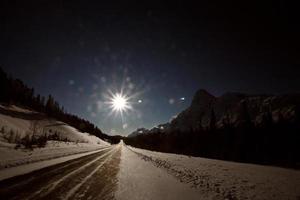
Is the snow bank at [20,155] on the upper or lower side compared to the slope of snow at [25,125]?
lower

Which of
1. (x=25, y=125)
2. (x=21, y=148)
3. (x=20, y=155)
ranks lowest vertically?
(x=20, y=155)

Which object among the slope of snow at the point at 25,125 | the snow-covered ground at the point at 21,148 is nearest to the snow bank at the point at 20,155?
the snow-covered ground at the point at 21,148

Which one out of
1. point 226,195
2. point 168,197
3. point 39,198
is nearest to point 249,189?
point 226,195

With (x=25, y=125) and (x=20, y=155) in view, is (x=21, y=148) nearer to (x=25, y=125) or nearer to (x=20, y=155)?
(x=20, y=155)

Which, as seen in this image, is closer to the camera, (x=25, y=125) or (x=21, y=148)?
(x=21, y=148)

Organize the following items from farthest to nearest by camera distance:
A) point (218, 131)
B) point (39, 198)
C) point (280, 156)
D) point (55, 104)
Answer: point (55, 104), point (218, 131), point (280, 156), point (39, 198)

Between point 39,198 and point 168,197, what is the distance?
4542 millimetres

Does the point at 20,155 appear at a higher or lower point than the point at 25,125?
lower

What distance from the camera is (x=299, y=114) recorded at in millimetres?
71562

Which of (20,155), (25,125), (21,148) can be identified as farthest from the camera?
(25,125)

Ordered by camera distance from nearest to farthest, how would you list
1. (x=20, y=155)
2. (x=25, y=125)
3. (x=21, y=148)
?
(x=20, y=155) < (x=21, y=148) < (x=25, y=125)

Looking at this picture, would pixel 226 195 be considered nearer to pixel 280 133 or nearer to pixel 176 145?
pixel 280 133

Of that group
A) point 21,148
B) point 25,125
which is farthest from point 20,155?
point 25,125

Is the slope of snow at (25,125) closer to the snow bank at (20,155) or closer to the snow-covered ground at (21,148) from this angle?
the snow-covered ground at (21,148)
